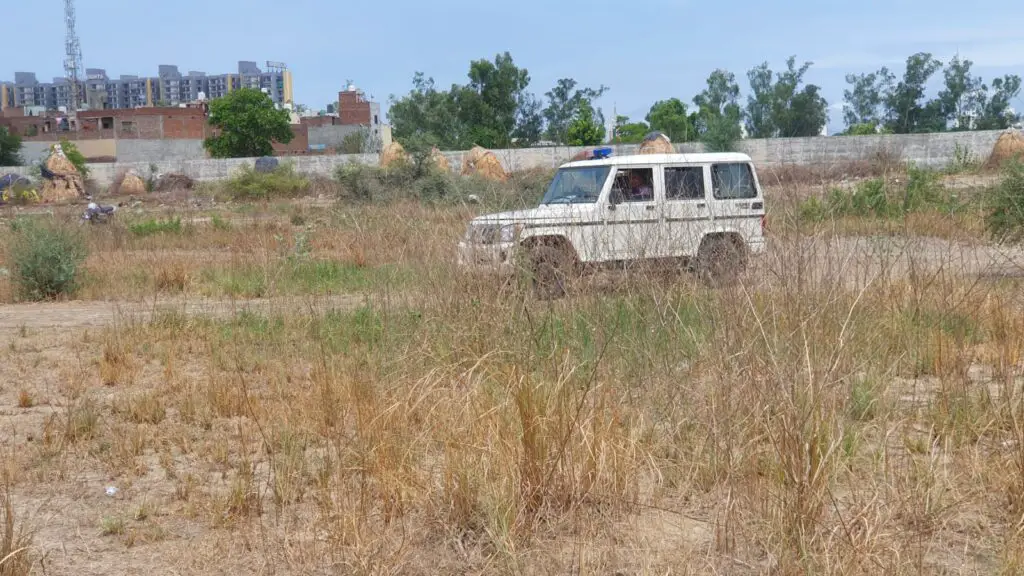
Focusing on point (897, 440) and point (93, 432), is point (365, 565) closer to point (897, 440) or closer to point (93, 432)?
point (897, 440)

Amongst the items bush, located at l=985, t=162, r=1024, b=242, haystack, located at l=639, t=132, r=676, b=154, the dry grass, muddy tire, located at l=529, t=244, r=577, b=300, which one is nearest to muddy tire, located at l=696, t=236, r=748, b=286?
the dry grass

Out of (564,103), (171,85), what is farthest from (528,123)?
(171,85)

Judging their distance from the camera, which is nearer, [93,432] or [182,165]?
[93,432]

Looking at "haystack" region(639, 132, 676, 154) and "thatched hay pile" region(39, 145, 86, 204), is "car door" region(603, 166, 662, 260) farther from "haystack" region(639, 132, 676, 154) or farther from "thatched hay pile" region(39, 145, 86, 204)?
"thatched hay pile" region(39, 145, 86, 204)

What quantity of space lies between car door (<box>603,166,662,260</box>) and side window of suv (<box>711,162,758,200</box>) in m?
0.87

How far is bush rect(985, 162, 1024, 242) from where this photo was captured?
35.4ft

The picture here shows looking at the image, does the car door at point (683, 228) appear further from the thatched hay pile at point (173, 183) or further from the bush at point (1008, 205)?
the thatched hay pile at point (173, 183)

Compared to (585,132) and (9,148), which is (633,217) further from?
(9,148)

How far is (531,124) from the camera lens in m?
61.9

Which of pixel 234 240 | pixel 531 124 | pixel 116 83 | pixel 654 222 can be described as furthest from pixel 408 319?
pixel 116 83

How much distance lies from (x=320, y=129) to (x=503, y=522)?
86.2m

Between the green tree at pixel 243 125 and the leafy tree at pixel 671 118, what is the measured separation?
29.5 metres

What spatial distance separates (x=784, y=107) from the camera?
47188 mm

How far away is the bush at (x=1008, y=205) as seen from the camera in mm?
10805
